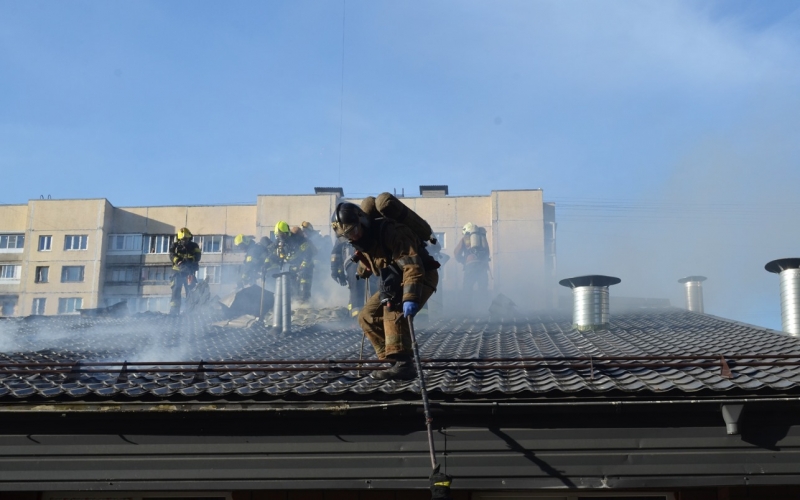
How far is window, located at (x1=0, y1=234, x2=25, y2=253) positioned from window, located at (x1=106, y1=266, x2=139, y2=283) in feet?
20.8

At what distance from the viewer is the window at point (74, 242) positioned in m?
49.3

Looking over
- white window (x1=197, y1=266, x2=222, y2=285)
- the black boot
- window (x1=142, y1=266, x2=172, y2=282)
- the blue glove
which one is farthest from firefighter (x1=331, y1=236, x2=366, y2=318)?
window (x1=142, y1=266, x2=172, y2=282)

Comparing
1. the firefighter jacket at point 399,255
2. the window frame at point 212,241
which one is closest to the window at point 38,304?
the window frame at point 212,241

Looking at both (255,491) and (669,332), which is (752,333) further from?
(255,491)

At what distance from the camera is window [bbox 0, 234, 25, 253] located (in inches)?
1987

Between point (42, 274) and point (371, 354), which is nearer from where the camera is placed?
point (371, 354)

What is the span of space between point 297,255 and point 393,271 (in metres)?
14.7

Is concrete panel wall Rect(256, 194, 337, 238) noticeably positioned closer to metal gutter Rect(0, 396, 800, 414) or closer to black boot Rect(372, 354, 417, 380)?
black boot Rect(372, 354, 417, 380)

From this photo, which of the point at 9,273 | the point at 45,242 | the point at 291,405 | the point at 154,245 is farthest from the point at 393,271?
the point at 9,273

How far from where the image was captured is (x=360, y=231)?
21.4ft

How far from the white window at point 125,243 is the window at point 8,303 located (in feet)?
24.6

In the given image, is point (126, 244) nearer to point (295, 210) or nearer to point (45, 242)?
point (45, 242)

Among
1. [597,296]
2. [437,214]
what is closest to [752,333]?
[597,296]

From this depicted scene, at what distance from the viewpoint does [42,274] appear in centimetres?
5006
